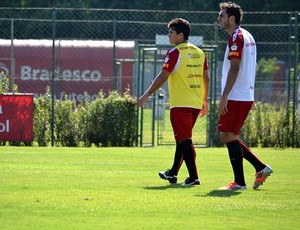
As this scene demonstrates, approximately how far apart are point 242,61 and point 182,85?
1188 millimetres

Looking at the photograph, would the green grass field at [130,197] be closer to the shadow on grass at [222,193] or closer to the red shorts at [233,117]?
the shadow on grass at [222,193]

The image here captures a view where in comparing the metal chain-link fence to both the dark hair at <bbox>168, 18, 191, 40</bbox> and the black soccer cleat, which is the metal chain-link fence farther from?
the black soccer cleat

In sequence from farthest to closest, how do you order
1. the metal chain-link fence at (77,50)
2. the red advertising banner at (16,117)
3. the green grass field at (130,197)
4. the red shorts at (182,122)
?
the metal chain-link fence at (77,50) → the red advertising banner at (16,117) → the red shorts at (182,122) → the green grass field at (130,197)

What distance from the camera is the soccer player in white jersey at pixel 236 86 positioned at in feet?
38.2

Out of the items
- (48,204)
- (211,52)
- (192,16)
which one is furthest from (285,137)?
(192,16)

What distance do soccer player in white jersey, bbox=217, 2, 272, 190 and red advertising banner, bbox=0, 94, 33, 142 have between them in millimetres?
8764

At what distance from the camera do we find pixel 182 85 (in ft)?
41.7

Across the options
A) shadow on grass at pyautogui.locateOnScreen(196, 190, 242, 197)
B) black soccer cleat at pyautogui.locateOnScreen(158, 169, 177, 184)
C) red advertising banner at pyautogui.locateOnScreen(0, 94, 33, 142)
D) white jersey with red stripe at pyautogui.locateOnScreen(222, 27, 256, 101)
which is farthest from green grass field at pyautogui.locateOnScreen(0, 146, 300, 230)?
red advertising banner at pyautogui.locateOnScreen(0, 94, 33, 142)

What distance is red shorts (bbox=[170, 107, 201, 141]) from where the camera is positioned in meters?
12.5

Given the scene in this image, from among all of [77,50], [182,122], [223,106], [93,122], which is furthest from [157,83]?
[77,50]

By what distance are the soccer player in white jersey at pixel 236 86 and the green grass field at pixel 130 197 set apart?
1.43 ft

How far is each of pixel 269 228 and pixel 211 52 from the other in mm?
12653

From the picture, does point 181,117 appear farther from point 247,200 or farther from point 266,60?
point 266,60

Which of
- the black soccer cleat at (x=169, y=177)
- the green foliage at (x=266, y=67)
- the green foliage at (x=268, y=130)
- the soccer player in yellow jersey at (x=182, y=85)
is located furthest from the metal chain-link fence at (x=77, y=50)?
the black soccer cleat at (x=169, y=177)
